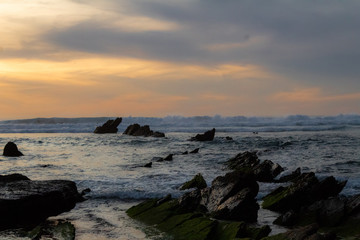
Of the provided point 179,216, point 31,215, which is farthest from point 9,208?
point 179,216

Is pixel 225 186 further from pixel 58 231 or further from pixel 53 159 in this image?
pixel 53 159

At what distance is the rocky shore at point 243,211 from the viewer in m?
9.62

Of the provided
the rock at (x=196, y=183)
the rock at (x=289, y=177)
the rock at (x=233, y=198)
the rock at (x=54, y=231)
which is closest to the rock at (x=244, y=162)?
the rock at (x=289, y=177)

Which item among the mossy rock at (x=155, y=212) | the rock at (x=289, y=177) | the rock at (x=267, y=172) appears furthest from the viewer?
Result: the rock at (x=267, y=172)

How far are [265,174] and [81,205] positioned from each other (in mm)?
9360

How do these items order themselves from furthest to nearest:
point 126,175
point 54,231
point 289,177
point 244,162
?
point 244,162 → point 126,175 → point 289,177 → point 54,231

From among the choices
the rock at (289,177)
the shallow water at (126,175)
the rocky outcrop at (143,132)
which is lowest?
the shallow water at (126,175)

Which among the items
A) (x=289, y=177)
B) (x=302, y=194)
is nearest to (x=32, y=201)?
(x=302, y=194)

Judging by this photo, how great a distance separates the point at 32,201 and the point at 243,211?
252 inches

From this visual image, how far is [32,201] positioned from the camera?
12.8 metres

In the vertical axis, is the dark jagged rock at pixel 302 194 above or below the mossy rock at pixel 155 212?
above

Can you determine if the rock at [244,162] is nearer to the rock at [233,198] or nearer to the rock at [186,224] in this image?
the rock at [233,198]

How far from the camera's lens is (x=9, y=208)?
39.7 ft

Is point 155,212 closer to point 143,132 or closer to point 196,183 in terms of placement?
point 196,183
